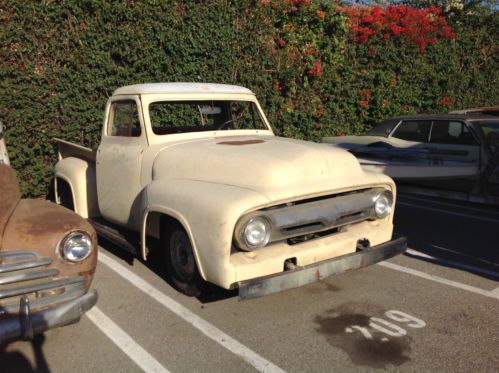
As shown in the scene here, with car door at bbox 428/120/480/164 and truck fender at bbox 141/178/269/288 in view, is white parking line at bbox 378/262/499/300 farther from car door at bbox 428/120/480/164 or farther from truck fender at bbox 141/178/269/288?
car door at bbox 428/120/480/164

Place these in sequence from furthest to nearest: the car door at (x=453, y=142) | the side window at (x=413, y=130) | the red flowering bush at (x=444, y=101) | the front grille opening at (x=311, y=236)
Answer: the red flowering bush at (x=444, y=101) → the side window at (x=413, y=130) → the car door at (x=453, y=142) → the front grille opening at (x=311, y=236)

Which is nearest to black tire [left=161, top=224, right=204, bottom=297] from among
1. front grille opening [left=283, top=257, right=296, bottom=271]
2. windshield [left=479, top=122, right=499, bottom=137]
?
front grille opening [left=283, top=257, right=296, bottom=271]

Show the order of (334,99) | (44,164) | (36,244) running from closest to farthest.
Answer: (36,244) → (44,164) → (334,99)

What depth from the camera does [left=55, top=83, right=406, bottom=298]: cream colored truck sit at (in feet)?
10.5

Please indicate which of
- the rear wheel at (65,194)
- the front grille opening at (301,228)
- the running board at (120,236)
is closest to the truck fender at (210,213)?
the front grille opening at (301,228)

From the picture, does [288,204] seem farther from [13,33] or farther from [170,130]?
[13,33]

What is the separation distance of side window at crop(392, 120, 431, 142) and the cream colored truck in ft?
11.4

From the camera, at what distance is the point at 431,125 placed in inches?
291

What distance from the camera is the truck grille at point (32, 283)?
8.75 feet

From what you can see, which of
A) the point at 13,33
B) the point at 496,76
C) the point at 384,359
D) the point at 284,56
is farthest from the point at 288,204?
A: the point at 496,76

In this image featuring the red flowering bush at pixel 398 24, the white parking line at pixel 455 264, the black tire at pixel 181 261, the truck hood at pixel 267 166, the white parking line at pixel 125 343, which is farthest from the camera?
the red flowering bush at pixel 398 24

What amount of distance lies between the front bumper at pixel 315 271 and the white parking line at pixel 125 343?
0.71 metres

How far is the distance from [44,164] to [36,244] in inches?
188

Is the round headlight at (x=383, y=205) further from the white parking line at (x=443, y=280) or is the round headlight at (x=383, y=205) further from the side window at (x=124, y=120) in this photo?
the side window at (x=124, y=120)
